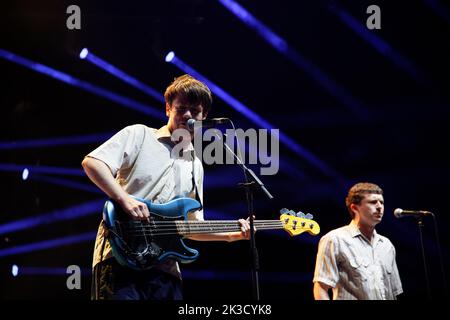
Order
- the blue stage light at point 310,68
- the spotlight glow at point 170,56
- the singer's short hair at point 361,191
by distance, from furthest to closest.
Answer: the blue stage light at point 310,68
the spotlight glow at point 170,56
the singer's short hair at point 361,191

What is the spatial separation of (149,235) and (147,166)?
431 mm

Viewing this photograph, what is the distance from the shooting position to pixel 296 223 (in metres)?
4.03

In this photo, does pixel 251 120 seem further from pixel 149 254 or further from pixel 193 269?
pixel 149 254

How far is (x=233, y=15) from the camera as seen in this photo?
5988mm

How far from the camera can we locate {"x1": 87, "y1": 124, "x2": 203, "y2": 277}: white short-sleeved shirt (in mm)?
2916

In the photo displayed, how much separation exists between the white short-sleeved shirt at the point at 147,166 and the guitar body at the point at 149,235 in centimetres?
7

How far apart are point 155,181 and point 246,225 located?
74 cm

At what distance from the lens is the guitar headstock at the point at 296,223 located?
3.99 m

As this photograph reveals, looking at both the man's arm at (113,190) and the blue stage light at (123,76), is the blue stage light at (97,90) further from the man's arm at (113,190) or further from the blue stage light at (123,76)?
the man's arm at (113,190)

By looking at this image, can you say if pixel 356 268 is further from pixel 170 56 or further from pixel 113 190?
pixel 170 56

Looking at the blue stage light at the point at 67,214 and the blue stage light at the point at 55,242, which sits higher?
the blue stage light at the point at 67,214

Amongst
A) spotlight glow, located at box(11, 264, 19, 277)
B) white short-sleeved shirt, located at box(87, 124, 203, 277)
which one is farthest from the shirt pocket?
spotlight glow, located at box(11, 264, 19, 277)

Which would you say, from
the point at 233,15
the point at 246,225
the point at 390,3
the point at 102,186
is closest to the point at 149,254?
the point at 102,186

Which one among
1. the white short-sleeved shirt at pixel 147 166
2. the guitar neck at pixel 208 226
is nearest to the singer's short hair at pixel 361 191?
the guitar neck at pixel 208 226
